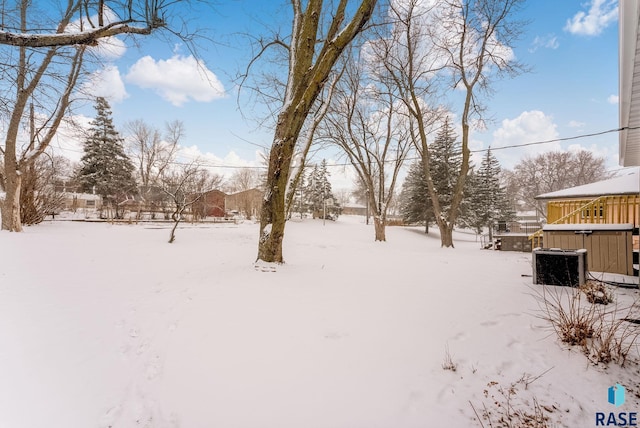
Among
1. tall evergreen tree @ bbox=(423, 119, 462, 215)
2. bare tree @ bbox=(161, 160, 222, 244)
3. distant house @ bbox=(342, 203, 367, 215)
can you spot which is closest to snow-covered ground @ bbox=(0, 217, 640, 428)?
bare tree @ bbox=(161, 160, 222, 244)

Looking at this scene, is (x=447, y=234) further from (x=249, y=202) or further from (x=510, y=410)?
(x=249, y=202)

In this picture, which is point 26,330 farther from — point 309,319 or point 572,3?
point 572,3

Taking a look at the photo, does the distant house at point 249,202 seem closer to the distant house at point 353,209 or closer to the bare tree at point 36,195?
the bare tree at point 36,195

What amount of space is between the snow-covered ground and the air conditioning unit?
1.05 m

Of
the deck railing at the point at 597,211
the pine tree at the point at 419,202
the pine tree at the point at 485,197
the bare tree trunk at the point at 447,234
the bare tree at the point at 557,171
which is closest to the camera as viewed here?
the deck railing at the point at 597,211

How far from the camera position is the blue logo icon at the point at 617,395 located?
1.88 m

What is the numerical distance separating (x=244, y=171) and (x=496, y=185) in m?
42.0

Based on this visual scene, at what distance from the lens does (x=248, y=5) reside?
5629 millimetres

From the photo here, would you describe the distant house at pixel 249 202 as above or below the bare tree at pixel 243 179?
below

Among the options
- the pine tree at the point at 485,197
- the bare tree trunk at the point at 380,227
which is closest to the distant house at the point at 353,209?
the pine tree at the point at 485,197

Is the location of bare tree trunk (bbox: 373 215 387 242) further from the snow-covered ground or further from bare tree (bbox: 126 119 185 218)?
bare tree (bbox: 126 119 185 218)

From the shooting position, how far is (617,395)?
1916 mm

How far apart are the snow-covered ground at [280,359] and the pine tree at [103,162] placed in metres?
27.3

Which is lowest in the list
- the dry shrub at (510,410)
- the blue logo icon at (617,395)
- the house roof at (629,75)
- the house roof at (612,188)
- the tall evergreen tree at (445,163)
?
the dry shrub at (510,410)
